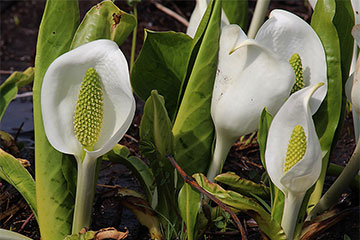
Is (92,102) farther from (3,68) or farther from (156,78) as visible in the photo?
(3,68)

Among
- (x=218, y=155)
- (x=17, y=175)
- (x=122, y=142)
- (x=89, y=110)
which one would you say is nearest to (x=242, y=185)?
(x=218, y=155)

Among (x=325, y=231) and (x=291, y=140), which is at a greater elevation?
(x=291, y=140)

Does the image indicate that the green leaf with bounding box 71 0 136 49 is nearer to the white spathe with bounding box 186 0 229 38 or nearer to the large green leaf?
the white spathe with bounding box 186 0 229 38

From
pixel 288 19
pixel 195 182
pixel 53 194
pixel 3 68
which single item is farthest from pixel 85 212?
pixel 3 68

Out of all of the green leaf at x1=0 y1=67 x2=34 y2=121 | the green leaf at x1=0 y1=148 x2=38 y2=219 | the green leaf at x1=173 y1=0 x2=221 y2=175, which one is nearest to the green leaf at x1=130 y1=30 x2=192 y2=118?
the green leaf at x1=173 y1=0 x2=221 y2=175

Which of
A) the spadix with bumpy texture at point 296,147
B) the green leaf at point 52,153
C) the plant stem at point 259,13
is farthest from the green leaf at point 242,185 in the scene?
the plant stem at point 259,13

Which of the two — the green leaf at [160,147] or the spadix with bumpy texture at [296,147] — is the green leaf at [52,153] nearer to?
the green leaf at [160,147]
